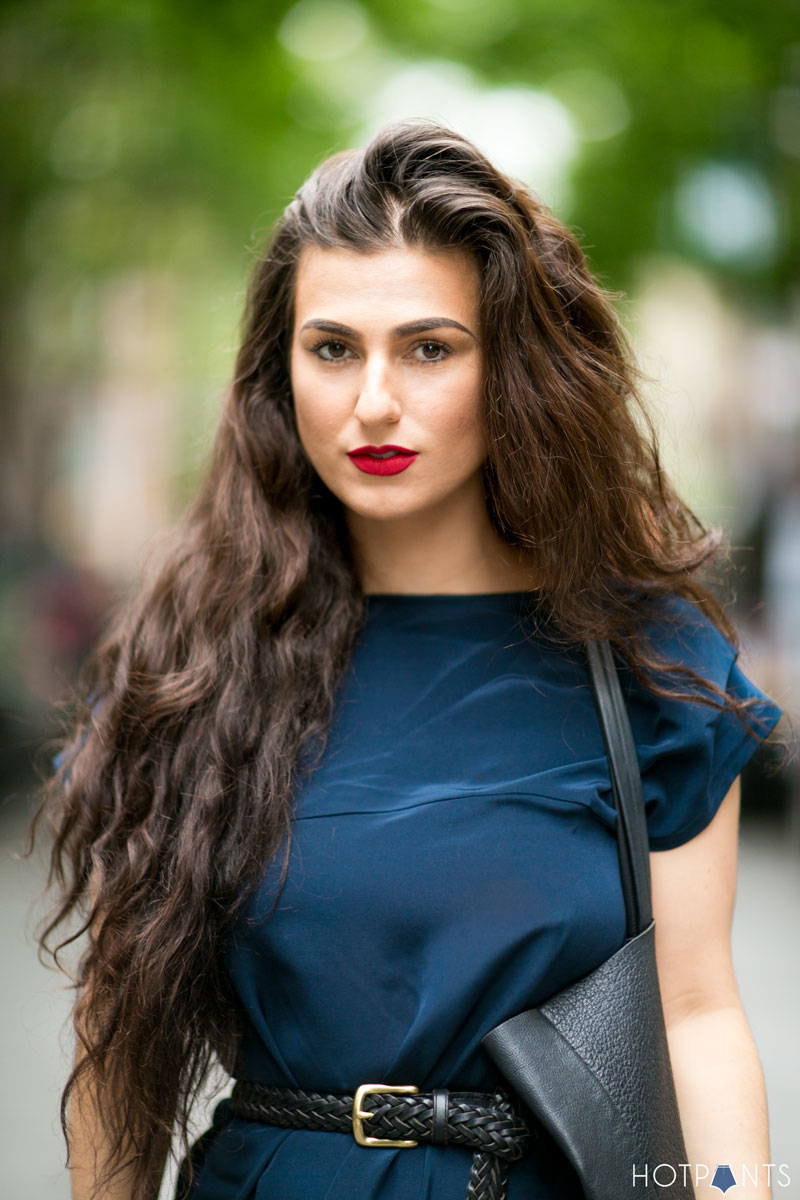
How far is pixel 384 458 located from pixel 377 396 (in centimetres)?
12

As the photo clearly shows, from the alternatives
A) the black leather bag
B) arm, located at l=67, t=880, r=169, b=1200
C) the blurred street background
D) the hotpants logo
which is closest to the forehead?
the black leather bag

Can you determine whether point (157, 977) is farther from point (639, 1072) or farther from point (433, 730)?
point (639, 1072)

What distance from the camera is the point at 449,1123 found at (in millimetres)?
2055

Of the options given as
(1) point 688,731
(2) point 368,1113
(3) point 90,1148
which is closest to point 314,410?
(1) point 688,731

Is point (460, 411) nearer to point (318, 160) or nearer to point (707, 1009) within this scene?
point (707, 1009)

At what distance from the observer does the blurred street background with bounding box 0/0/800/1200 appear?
29.3 feet

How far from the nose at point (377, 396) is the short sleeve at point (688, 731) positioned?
0.61m

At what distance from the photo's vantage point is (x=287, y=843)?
2.19m

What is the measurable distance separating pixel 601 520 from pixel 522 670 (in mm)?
303

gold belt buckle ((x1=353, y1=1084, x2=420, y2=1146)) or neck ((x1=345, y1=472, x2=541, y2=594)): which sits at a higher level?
neck ((x1=345, y1=472, x2=541, y2=594))

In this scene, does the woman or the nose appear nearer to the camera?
the woman

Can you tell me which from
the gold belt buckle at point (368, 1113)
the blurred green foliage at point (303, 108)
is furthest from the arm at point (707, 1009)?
the blurred green foliage at point (303, 108)

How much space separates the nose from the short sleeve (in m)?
0.61

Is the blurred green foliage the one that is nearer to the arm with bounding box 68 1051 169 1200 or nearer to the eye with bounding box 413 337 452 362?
the eye with bounding box 413 337 452 362
